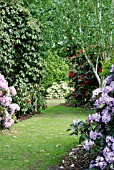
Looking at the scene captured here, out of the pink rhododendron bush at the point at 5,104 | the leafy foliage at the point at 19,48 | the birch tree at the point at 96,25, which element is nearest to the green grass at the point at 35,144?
the pink rhododendron bush at the point at 5,104

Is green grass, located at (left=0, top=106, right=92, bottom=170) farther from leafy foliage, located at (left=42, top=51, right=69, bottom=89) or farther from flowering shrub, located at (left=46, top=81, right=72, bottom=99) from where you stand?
leafy foliage, located at (left=42, top=51, right=69, bottom=89)

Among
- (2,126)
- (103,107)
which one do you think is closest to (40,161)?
(103,107)

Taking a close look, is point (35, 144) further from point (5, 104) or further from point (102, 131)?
point (102, 131)

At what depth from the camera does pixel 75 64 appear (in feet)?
42.4

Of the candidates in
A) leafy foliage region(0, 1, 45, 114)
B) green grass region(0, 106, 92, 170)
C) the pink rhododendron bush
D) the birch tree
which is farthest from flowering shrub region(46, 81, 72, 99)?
the pink rhododendron bush

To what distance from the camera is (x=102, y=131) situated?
4016 millimetres

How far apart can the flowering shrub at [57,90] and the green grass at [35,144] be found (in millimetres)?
9429

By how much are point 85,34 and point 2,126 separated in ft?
14.2

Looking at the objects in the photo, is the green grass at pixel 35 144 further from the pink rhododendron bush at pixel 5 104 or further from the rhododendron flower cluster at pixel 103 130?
the rhododendron flower cluster at pixel 103 130

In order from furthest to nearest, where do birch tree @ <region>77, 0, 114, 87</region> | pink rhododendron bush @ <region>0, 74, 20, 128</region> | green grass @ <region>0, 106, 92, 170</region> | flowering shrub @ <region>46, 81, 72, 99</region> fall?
flowering shrub @ <region>46, 81, 72, 99</region>, birch tree @ <region>77, 0, 114, 87</region>, pink rhododendron bush @ <region>0, 74, 20, 128</region>, green grass @ <region>0, 106, 92, 170</region>

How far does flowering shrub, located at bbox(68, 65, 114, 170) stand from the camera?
152 inches

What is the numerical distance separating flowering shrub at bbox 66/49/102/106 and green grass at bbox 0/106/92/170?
131 inches

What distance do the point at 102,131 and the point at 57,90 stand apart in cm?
1482

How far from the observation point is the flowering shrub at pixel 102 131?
3.86 m
